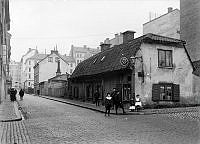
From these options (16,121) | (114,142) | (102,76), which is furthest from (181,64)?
(114,142)

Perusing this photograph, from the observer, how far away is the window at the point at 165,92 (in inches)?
926

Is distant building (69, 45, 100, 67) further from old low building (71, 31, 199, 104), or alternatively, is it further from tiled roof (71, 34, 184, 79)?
old low building (71, 31, 199, 104)

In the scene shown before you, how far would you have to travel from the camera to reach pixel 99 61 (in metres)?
31.7

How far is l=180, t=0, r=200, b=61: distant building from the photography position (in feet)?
113

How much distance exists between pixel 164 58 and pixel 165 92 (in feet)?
9.31

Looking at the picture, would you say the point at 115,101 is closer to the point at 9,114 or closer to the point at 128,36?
the point at 9,114

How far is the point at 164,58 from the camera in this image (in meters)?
24.8

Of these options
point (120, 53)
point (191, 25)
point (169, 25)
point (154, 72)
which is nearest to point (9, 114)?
point (154, 72)

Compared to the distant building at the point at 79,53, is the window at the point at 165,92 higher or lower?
lower

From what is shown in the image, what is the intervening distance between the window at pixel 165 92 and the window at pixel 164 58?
1.69m

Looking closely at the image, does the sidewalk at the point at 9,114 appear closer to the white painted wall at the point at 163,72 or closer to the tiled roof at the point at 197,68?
the white painted wall at the point at 163,72

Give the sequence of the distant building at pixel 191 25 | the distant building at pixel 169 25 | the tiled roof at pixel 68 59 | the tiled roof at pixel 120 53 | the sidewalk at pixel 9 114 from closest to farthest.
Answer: the sidewalk at pixel 9 114, the tiled roof at pixel 120 53, the distant building at pixel 191 25, the distant building at pixel 169 25, the tiled roof at pixel 68 59

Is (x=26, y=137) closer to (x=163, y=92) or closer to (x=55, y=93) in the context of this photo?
(x=163, y=92)

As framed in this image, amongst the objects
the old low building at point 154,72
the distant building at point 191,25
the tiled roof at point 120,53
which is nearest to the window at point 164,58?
the old low building at point 154,72
